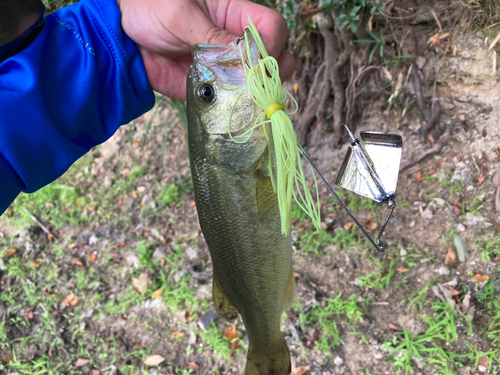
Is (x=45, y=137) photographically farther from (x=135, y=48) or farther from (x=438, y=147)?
(x=438, y=147)

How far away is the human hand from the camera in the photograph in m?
1.69

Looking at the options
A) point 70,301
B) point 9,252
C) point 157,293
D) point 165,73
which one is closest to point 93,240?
point 70,301

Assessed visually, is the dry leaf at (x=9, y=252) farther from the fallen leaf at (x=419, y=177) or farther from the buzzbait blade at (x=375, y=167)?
the fallen leaf at (x=419, y=177)

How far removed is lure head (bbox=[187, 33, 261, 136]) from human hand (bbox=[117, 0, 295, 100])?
3.9 inches

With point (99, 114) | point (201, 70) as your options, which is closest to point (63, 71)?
point (99, 114)

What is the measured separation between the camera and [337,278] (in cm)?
324

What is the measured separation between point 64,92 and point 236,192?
45.0 inches

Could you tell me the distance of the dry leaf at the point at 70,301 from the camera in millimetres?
3784

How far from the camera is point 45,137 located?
1.73m

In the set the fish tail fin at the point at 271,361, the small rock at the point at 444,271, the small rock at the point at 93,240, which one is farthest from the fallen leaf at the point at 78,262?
the small rock at the point at 444,271

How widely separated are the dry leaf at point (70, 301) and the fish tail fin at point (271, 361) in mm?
2638

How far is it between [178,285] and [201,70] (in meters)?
2.72

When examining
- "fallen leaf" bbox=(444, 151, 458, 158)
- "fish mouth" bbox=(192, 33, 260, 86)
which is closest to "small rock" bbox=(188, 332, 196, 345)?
"fish mouth" bbox=(192, 33, 260, 86)

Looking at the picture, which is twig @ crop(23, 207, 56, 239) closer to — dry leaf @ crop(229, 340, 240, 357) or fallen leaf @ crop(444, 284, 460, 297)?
dry leaf @ crop(229, 340, 240, 357)
